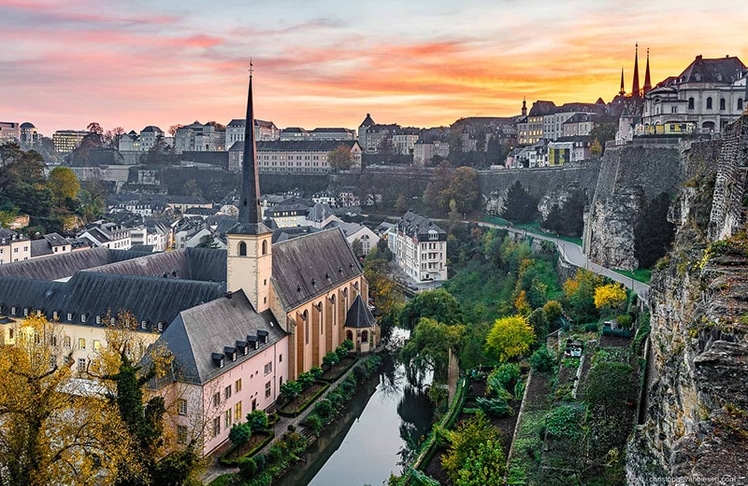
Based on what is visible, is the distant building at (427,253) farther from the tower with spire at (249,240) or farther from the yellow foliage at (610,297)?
the tower with spire at (249,240)

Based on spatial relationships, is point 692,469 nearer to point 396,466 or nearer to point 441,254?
point 396,466

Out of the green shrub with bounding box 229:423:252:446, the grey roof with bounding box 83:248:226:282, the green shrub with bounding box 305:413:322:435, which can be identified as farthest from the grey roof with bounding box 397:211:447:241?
the green shrub with bounding box 229:423:252:446

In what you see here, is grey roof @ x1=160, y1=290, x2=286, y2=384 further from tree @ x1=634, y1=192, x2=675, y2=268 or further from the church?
tree @ x1=634, y1=192, x2=675, y2=268

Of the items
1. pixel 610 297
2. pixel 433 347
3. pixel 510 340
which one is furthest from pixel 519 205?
pixel 510 340

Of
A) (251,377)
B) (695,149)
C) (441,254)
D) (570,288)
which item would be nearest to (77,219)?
(441,254)

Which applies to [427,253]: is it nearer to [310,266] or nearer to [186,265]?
[310,266]
